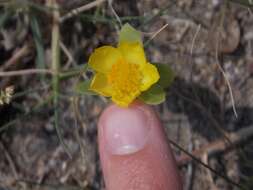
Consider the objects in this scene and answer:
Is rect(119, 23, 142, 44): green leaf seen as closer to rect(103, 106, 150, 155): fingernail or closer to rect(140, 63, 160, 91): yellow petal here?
rect(140, 63, 160, 91): yellow petal

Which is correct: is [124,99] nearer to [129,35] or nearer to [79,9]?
→ [129,35]

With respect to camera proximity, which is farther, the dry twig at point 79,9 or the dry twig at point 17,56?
the dry twig at point 17,56

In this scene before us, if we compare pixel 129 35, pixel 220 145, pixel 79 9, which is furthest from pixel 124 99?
pixel 220 145

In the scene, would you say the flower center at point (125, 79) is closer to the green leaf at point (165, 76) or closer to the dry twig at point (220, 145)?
the green leaf at point (165, 76)

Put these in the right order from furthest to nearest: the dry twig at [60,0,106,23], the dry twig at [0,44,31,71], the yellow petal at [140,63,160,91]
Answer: the dry twig at [0,44,31,71]
the dry twig at [60,0,106,23]
the yellow petal at [140,63,160,91]

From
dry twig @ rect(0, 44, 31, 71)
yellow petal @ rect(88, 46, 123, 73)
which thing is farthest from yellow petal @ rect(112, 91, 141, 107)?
dry twig @ rect(0, 44, 31, 71)

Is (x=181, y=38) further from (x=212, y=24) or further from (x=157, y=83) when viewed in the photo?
(x=157, y=83)

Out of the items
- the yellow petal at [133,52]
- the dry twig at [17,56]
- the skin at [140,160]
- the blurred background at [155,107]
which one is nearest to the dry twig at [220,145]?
the blurred background at [155,107]
